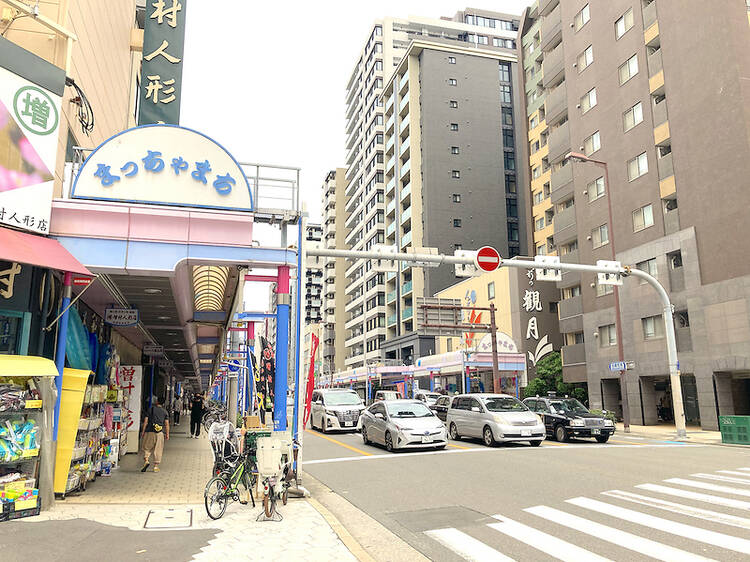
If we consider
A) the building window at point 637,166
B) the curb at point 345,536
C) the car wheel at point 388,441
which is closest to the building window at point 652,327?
the building window at point 637,166

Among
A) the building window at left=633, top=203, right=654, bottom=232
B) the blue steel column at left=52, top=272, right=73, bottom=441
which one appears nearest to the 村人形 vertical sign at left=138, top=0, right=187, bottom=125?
the blue steel column at left=52, top=272, right=73, bottom=441

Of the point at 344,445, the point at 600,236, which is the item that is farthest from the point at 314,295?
the point at 344,445

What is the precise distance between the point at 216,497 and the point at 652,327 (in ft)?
94.6

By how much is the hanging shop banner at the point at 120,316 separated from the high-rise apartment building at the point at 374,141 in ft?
213

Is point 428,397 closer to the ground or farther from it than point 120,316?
closer to the ground

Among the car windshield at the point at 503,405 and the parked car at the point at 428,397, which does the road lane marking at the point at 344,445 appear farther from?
the parked car at the point at 428,397

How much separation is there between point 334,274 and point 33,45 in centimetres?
9612

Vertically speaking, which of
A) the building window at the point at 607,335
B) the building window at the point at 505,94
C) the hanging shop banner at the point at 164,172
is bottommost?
the building window at the point at 607,335

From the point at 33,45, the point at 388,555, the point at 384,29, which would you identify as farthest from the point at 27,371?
the point at 384,29

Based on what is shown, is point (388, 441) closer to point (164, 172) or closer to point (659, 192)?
point (164, 172)

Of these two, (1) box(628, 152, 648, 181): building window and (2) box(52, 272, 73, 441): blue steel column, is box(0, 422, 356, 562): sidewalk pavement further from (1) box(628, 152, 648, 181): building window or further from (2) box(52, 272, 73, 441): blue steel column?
(1) box(628, 152, 648, 181): building window

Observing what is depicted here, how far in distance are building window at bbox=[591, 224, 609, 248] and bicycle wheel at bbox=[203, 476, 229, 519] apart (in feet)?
110

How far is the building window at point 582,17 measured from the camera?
132 ft

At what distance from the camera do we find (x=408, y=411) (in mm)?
18797
